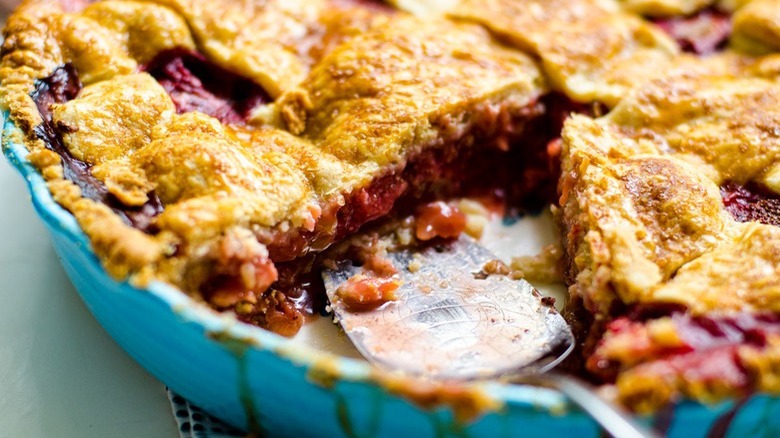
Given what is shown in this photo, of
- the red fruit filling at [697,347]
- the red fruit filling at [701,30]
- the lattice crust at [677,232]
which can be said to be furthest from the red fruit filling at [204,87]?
the red fruit filling at [701,30]

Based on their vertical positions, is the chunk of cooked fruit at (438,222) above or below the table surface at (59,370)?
above

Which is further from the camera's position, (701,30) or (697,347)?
(701,30)

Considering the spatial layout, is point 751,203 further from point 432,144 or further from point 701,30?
point 701,30

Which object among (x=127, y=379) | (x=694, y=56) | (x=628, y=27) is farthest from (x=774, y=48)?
(x=127, y=379)

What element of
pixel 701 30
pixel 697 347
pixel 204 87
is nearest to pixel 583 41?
pixel 701 30

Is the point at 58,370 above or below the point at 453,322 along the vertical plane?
below

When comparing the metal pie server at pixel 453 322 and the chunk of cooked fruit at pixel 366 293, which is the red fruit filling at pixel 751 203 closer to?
the metal pie server at pixel 453 322

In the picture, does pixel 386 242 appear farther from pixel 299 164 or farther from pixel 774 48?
pixel 774 48
